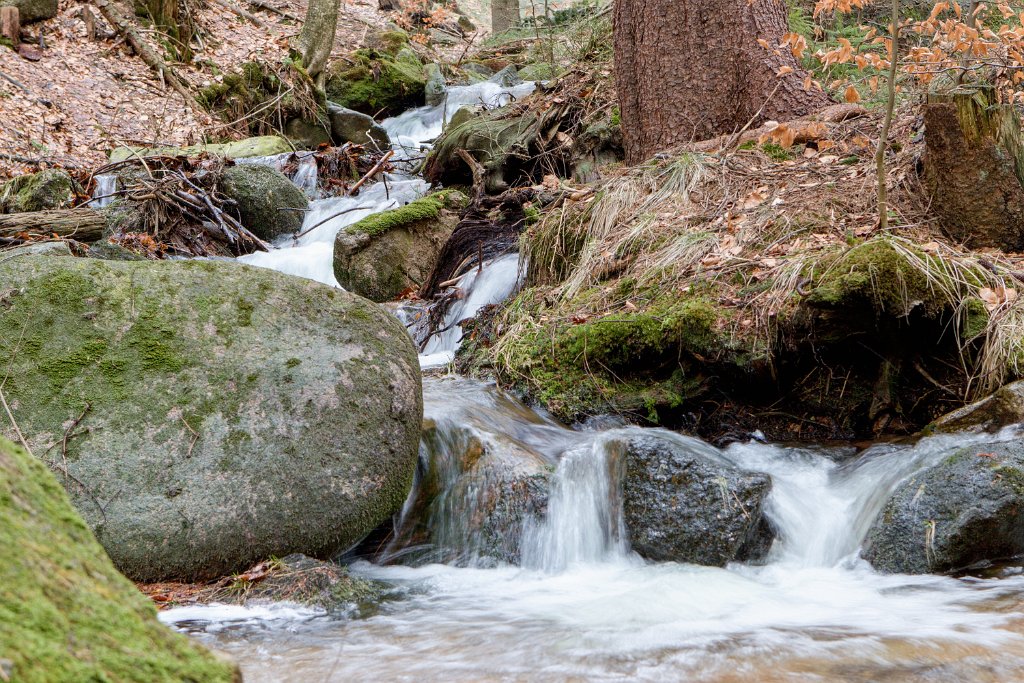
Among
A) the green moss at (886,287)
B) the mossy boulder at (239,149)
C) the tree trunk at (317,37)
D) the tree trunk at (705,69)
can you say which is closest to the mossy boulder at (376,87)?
the tree trunk at (317,37)

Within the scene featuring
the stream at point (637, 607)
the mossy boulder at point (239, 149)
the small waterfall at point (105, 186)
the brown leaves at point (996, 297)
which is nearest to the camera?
the stream at point (637, 607)

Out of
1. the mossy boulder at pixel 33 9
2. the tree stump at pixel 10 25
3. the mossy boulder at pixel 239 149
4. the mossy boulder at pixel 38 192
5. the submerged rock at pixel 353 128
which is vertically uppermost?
the mossy boulder at pixel 33 9

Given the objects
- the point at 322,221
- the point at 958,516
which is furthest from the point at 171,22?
the point at 958,516

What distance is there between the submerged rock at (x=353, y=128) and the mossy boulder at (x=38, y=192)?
18.2 ft

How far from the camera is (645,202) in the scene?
609 centimetres

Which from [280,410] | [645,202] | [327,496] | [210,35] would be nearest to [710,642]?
[327,496]

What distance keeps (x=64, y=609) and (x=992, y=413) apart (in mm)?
4084

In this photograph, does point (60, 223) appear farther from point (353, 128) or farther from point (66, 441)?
point (353, 128)

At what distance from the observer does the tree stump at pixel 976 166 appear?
4672mm

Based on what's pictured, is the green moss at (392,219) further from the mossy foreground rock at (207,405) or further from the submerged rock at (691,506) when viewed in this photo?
the submerged rock at (691,506)

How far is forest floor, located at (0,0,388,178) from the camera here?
11203mm

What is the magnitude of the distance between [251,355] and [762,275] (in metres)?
2.95

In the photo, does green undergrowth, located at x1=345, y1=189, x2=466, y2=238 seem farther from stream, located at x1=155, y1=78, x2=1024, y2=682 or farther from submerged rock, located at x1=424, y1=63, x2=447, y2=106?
→ submerged rock, located at x1=424, y1=63, x2=447, y2=106

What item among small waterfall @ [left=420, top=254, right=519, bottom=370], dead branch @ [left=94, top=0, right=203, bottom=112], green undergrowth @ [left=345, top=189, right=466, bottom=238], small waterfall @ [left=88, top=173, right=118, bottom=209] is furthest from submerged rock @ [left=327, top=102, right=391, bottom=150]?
small waterfall @ [left=420, top=254, right=519, bottom=370]
